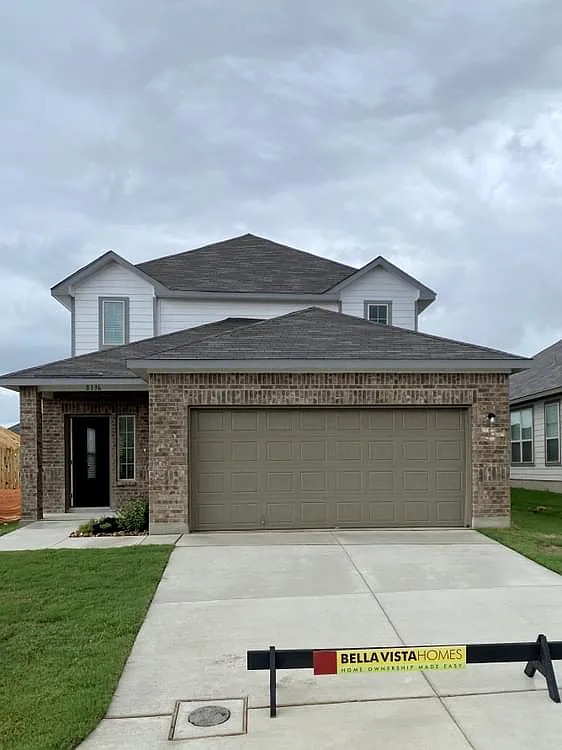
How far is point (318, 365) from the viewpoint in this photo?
1230 cm

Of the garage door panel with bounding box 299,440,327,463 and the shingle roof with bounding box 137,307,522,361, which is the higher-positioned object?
the shingle roof with bounding box 137,307,522,361

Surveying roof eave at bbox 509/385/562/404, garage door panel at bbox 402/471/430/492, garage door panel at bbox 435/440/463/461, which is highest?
roof eave at bbox 509/385/562/404

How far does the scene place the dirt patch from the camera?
16.0 metres

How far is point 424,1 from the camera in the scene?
38.4ft

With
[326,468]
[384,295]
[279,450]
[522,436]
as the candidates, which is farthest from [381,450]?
[522,436]

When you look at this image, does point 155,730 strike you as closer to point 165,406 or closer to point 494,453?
point 165,406

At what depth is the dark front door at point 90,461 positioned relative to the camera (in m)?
16.9

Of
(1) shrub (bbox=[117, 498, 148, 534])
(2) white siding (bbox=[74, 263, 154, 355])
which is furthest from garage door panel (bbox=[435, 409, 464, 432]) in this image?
(2) white siding (bbox=[74, 263, 154, 355])

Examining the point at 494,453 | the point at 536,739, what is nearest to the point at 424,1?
the point at 494,453

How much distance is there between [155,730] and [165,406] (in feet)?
26.3

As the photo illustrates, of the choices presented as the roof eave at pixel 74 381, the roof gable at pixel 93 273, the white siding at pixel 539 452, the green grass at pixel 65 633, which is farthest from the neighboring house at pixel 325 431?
the white siding at pixel 539 452

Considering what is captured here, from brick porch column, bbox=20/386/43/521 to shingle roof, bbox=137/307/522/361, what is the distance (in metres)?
4.09

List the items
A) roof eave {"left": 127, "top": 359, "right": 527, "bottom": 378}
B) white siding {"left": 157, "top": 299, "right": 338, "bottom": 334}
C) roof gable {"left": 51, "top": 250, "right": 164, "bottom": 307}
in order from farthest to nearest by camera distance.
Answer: white siding {"left": 157, "top": 299, "right": 338, "bottom": 334}, roof gable {"left": 51, "top": 250, "right": 164, "bottom": 307}, roof eave {"left": 127, "top": 359, "right": 527, "bottom": 378}

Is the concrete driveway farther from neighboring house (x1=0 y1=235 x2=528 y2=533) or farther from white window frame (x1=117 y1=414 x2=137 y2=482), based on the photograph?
white window frame (x1=117 y1=414 x2=137 y2=482)
